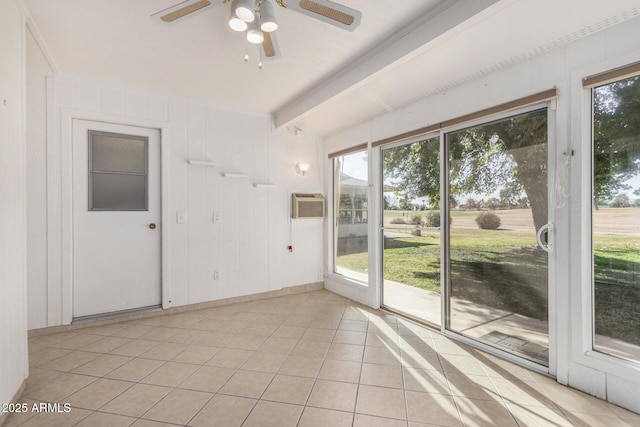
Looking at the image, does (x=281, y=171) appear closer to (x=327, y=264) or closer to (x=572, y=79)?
(x=327, y=264)

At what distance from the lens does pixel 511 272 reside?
2352 millimetres

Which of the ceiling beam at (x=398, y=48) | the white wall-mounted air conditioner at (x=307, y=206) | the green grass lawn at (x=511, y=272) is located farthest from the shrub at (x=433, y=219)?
the white wall-mounted air conditioner at (x=307, y=206)

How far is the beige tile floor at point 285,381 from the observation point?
5.44 ft

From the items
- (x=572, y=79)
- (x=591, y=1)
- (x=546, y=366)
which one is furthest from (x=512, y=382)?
(x=591, y=1)

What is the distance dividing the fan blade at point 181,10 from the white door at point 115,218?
201cm

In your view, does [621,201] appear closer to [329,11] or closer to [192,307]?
[329,11]

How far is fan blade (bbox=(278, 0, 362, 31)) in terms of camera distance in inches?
59.2

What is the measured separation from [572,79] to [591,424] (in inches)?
82.3

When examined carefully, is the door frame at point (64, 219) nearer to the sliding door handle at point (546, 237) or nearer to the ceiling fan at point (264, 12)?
the ceiling fan at point (264, 12)

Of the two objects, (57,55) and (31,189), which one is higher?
(57,55)

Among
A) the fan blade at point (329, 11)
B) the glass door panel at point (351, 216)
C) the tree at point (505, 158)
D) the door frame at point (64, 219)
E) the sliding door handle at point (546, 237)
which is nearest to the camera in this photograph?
the fan blade at point (329, 11)

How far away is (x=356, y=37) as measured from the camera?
219 cm

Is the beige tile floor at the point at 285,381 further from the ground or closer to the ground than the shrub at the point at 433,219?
closer to the ground

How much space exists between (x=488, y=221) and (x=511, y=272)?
0.44 m
